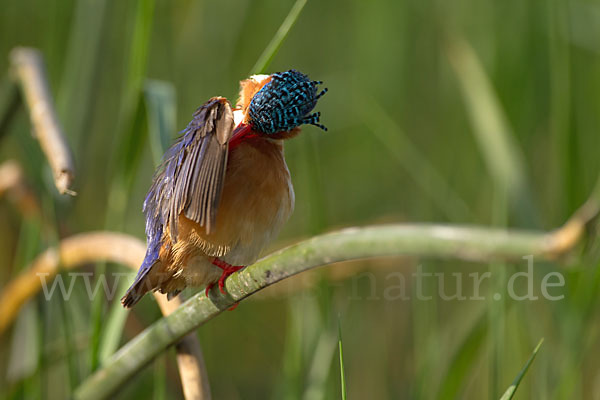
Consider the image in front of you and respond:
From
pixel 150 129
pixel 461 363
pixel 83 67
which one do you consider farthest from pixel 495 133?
pixel 83 67

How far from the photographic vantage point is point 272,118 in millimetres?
1048

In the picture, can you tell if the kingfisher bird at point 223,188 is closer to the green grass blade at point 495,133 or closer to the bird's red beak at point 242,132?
the bird's red beak at point 242,132

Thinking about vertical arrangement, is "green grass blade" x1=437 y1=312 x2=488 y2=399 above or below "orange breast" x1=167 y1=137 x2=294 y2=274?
below

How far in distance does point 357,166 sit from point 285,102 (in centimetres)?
207

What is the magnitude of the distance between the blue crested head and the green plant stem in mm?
229

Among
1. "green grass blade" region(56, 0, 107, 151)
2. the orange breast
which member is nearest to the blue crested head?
the orange breast

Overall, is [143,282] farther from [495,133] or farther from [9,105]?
[495,133]

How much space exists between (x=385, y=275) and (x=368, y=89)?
0.73 m

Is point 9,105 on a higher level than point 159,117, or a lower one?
higher

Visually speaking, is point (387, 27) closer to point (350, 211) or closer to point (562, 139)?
point (350, 211)

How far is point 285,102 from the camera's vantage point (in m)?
1.03

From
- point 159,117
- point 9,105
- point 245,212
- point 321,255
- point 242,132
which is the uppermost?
point 9,105

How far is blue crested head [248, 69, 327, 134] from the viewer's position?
3.37 feet

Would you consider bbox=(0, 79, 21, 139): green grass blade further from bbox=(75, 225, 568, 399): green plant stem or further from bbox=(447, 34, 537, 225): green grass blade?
bbox=(447, 34, 537, 225): green grass blade
